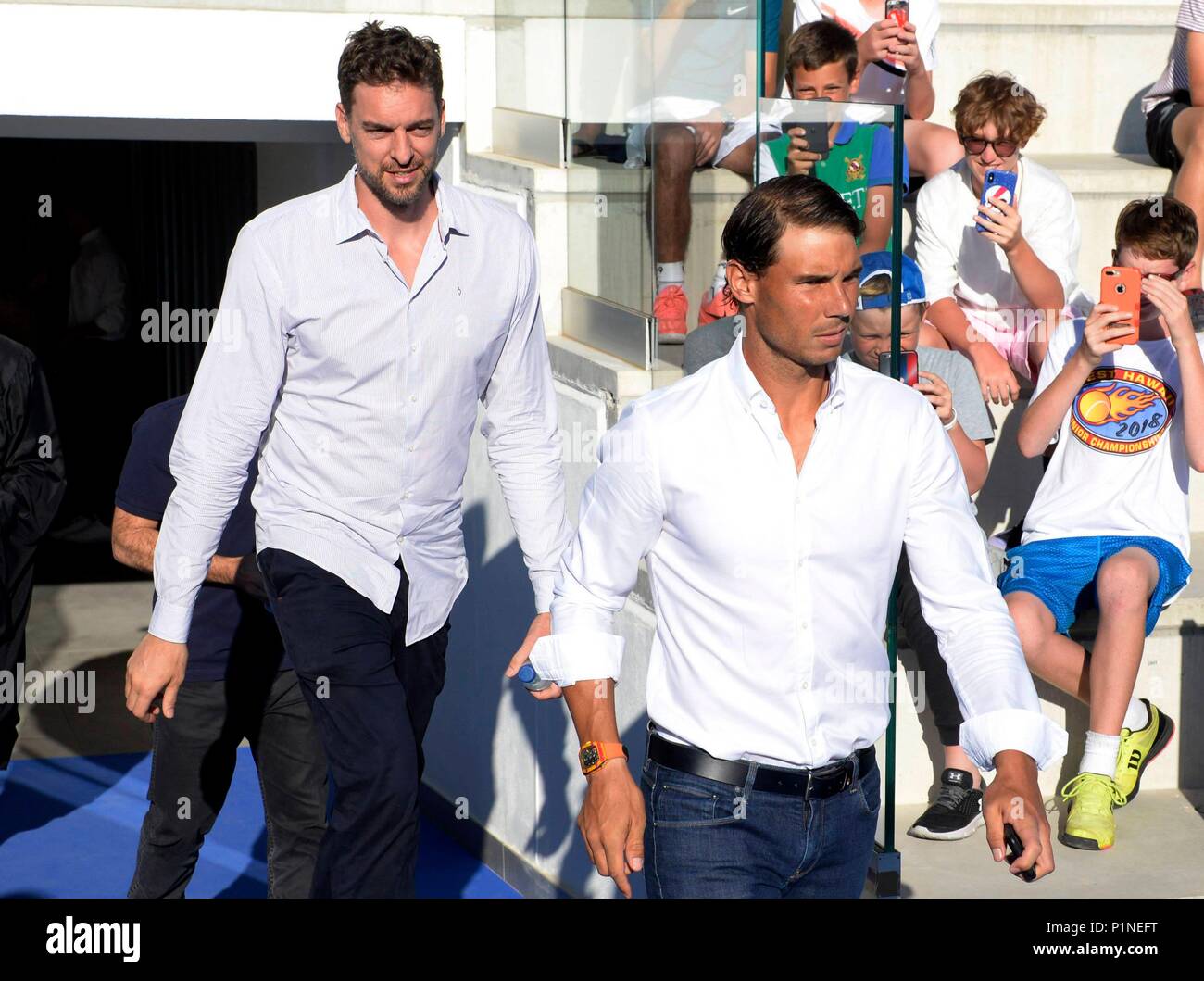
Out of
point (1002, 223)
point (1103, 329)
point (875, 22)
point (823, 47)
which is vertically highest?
point (875, 22)

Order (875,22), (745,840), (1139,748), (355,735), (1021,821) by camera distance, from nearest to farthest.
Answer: (1021,821), (745,840), (355,735), (1139,748), (875,22)

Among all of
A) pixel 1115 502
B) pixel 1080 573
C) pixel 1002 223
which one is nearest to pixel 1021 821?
pixel 1080 573

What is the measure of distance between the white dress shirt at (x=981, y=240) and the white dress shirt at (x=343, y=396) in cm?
231

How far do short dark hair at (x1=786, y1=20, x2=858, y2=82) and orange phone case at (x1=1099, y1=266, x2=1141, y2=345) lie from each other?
3.75ft

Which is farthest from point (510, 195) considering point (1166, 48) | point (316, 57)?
point (1166, 48)

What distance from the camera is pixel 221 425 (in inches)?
144

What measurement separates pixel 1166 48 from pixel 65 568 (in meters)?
6.62

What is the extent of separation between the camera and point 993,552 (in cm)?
520

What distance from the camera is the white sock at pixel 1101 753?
468 cm

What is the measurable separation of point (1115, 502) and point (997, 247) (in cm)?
123

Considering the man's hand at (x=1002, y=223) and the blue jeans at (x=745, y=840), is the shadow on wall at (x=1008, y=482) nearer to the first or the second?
the man's hand at (x=1002, y=223)

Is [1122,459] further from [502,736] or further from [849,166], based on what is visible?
[502,736]

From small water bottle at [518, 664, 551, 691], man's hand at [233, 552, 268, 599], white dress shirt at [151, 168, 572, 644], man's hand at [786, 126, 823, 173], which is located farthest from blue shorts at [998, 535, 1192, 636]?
man's hand at [233, 552, 268, 599]
